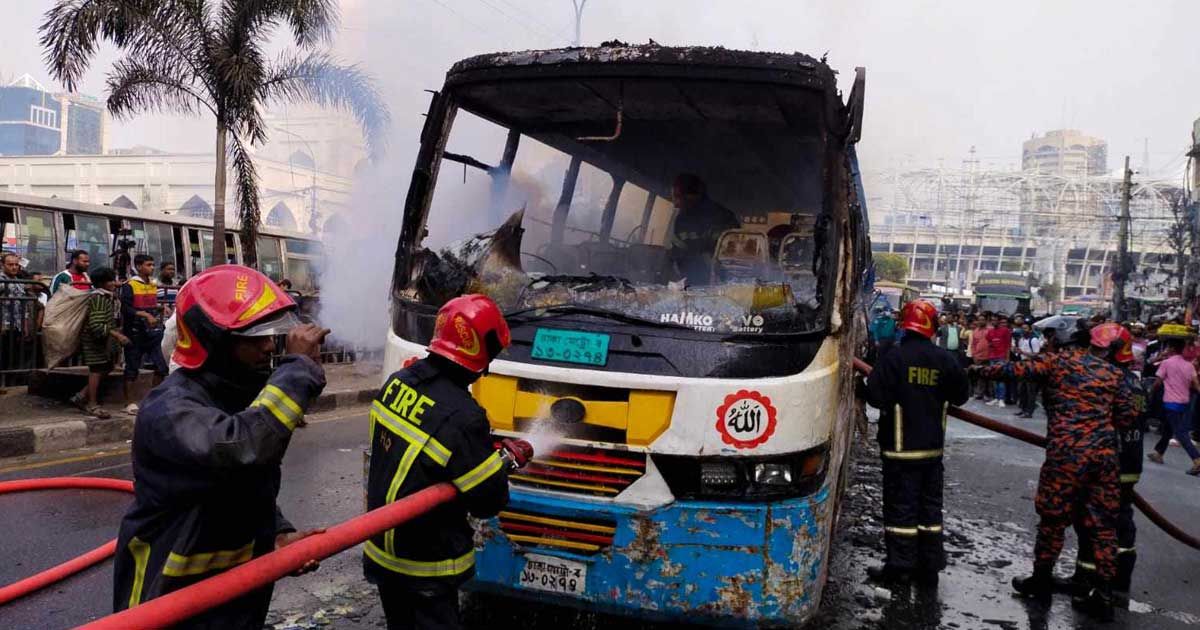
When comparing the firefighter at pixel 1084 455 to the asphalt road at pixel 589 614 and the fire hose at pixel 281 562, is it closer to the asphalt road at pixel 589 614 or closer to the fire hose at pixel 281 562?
the asphalt road at pixel 589 614

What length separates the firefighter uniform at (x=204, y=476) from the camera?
6.13 ft

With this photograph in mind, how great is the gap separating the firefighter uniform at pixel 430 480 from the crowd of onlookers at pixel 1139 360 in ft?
12.2

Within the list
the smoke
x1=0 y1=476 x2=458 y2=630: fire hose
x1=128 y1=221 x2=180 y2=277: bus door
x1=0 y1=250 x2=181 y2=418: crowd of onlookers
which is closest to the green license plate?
x1=0 y1=476 x2=458 y2=630: fire hose

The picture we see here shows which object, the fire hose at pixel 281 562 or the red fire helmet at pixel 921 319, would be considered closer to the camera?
the fire hose at pixel 281 562

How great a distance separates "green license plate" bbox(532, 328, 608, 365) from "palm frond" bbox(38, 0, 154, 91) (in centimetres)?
1177

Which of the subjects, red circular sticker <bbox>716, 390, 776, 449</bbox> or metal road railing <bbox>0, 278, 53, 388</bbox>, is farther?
metal road railing <bbox>0, 278, 53, 388</bbox>

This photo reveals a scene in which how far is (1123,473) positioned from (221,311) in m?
5.01

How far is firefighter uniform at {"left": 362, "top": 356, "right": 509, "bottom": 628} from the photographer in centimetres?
244

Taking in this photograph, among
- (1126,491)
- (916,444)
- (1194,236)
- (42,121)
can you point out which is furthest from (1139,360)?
(42,121)

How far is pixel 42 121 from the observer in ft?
423

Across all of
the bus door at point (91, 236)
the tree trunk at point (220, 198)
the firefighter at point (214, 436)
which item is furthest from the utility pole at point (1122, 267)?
the firefighter at point (214, 436)

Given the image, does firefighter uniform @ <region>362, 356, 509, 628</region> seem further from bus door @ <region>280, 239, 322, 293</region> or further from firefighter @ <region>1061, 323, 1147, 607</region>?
bus door @ <region>280, 239, 322, 293</region>

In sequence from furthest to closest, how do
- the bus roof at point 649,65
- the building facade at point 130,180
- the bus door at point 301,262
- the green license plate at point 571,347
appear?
1. the building facade at point 130,180
2. the bus door at point 301,262
3. the bus roof at point 649,65
4. the green license plate at point 571,347

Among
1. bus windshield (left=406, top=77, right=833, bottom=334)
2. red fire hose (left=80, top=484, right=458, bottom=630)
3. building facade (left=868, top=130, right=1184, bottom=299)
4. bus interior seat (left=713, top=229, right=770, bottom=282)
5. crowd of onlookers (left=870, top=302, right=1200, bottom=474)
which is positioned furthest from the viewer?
building facade (left=868, top=130, right=1184, bottom=299)
